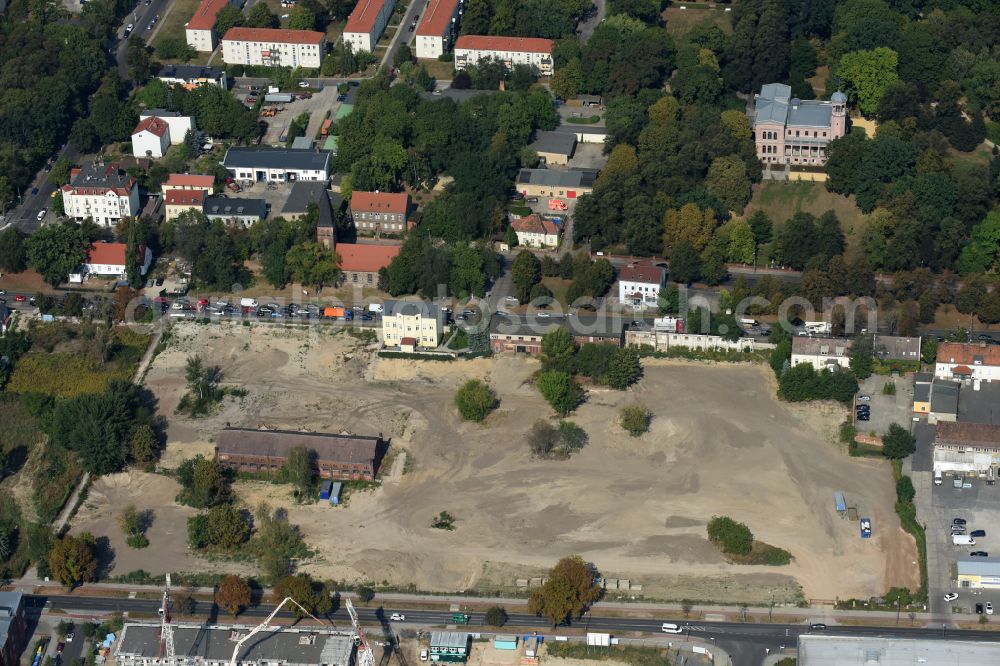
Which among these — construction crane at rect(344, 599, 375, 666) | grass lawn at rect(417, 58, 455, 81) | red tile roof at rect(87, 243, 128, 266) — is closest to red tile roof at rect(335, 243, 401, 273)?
red tile roof at rect(87, 243, 128, 266)

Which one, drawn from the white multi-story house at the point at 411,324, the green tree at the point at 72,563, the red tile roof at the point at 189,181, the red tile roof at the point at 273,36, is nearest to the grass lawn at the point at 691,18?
the red tile roof at the point at 273,36

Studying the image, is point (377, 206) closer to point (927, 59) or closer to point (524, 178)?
point (524, 178)

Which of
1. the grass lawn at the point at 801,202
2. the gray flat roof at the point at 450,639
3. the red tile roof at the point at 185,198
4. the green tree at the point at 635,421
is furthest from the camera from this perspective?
the red tile roof at the point at 185,198

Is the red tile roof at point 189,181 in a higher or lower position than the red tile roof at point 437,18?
lower

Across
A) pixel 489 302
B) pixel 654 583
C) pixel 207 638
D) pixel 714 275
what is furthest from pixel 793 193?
pixel 207 638

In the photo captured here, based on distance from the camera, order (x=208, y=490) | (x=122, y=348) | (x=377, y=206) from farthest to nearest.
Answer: (x=377, y=206), (x=122, y=348), (x=208, y=490)

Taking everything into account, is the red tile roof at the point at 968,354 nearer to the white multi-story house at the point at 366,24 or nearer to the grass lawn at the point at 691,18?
the grass lawn at the point at 691,18
